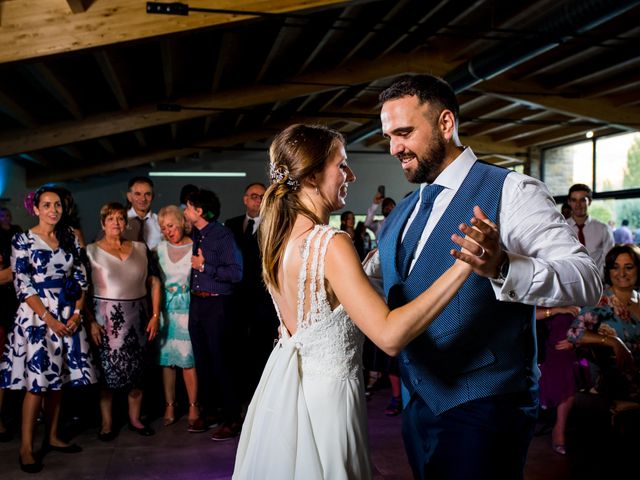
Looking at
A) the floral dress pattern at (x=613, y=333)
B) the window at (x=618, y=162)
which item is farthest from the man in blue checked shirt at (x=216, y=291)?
the window at (x=618, y=162)

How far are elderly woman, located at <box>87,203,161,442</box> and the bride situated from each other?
2.29 meters

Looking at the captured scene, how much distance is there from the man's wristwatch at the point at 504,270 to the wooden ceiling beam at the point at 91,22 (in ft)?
12.0

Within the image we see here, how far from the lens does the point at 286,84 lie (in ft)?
25.0

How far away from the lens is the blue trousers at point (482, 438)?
1.40m

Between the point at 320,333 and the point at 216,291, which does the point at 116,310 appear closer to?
the point at 216,291

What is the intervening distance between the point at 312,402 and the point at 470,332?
0.46 meters

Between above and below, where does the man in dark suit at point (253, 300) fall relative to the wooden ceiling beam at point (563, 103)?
below

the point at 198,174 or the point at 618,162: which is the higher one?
the point at 198,174

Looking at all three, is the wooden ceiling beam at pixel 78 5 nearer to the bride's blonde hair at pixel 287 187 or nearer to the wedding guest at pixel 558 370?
the bride's blonde hair at pixel 287 187

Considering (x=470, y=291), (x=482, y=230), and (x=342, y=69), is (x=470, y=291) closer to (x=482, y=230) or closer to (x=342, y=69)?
(x=482, y=230)

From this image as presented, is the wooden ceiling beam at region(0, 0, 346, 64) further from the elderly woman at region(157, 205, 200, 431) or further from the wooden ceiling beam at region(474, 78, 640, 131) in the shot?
the wooden ceiling beam at region(474, 78, 640, 131)

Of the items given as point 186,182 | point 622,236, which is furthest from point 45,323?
point 186,182

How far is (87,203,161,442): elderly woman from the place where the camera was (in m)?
3.66

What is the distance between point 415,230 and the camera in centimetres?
153
